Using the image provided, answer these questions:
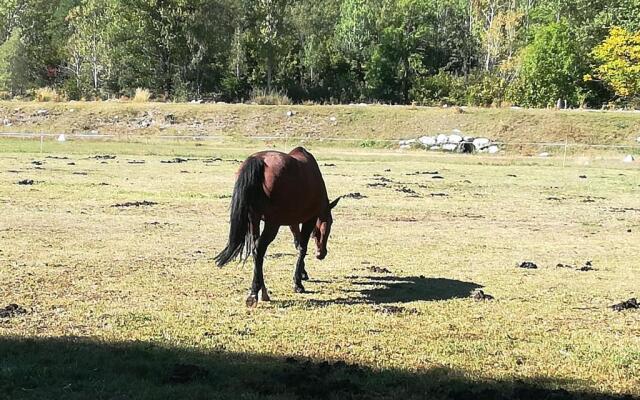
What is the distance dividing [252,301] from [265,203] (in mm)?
1365

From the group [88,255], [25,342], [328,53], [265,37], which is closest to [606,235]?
[88,255]

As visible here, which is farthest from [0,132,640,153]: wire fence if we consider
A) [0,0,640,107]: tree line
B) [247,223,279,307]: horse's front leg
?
[247,223,279,307]: horse's front leg

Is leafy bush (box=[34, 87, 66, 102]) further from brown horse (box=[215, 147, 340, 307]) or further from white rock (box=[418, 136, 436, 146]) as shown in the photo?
brown horse (box=[215, 147, 340, 307])

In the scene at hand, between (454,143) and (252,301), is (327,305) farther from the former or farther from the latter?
(454,143)

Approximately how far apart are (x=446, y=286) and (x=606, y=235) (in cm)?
793

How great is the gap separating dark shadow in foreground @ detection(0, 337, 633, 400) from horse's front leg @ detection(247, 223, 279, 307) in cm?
221

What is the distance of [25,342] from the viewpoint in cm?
730

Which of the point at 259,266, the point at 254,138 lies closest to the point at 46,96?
the point at 254,138

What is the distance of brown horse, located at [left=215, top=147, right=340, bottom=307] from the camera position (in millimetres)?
9609

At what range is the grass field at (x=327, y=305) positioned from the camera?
6.57 m

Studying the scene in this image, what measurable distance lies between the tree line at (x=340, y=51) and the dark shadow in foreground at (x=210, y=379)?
213ft

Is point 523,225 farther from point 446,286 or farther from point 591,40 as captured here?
point 591,40

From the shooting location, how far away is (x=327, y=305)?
9727 mm

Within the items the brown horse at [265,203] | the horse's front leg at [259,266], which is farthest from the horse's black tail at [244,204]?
the horse's front leg at [259,266]
